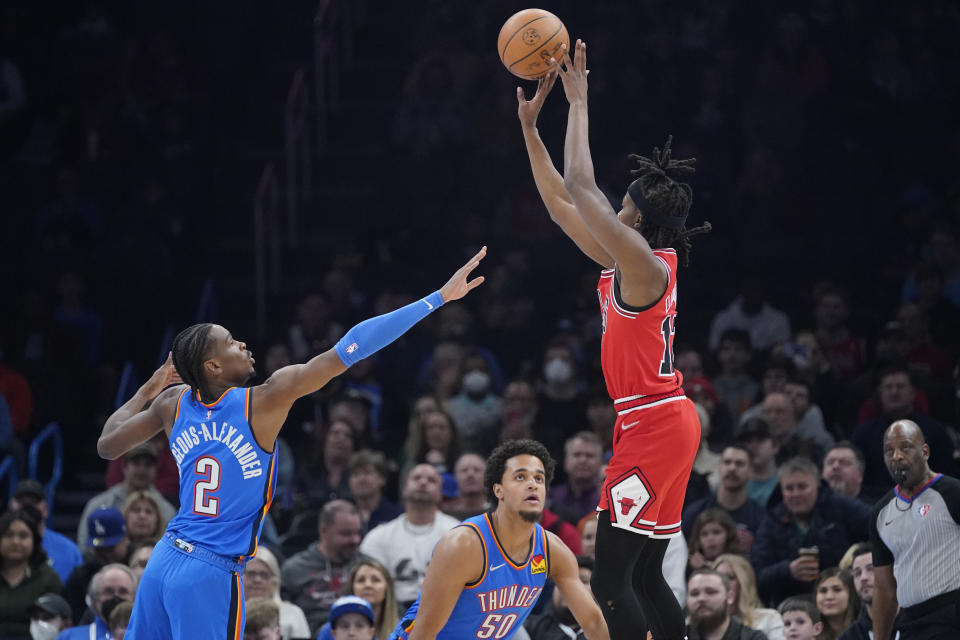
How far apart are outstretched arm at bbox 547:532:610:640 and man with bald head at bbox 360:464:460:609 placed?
10.5ft

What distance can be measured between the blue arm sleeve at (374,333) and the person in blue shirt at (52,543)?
5428mm

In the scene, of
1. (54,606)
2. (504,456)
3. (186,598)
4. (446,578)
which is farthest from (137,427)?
(54,606)

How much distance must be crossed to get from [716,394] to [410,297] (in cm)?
395

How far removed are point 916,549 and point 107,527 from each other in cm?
582

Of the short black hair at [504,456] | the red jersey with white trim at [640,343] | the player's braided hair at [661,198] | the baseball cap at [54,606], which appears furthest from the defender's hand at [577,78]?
the baseball cap at [54,606]

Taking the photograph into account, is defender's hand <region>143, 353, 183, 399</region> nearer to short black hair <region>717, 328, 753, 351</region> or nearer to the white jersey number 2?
the white jersey number 2

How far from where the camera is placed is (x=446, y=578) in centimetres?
700

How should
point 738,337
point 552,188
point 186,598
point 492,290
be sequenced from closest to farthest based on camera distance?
point 186,598 < point 552,188 < point 738,337 < point 492,290

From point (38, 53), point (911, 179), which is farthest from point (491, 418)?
point (38, 53)

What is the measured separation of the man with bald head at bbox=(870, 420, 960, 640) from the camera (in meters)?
7.59

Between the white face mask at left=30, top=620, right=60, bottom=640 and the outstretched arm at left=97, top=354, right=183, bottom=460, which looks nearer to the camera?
the outstretched arm at left=97, top=354, right=183, bottom=460

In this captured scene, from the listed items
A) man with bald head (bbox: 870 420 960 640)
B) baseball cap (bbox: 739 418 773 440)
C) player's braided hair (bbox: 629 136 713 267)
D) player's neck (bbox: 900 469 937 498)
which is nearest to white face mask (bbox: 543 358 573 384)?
baseball cap (bbox: 739 418 773 440)

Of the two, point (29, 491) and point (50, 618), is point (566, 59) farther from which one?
point (29, 491)

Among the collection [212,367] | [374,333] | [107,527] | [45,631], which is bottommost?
[45,631]
